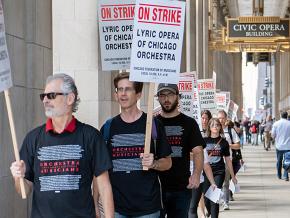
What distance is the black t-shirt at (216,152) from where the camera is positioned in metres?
13.1

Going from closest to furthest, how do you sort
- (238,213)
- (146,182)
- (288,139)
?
(146,182) → (238,213) → (288,139)

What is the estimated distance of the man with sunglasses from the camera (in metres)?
5.52

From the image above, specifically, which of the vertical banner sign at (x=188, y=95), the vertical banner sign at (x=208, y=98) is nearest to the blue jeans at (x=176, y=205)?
the vertical banner sign at (x=188, y=95)

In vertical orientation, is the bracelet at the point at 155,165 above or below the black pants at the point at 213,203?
above

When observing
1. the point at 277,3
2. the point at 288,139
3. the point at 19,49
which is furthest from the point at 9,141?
the point at 277,3

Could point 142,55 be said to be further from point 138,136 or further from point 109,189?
point 109,189

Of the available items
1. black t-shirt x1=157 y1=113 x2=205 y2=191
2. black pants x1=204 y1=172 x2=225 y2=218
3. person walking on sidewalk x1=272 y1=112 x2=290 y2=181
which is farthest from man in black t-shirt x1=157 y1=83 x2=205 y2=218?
person walking on sidewalk x1=272 y1=112 x2=290 y2=181

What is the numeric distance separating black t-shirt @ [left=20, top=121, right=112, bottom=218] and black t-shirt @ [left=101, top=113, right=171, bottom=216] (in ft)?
3.51

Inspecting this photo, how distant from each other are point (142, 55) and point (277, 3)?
52.9 meters

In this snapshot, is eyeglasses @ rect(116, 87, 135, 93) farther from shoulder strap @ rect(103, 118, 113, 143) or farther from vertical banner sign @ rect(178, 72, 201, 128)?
vertical banner sign @ rect(178, 72, 201, 128)

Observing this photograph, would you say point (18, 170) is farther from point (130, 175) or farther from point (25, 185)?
point (130, 175)

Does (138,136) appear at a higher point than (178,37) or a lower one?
lower

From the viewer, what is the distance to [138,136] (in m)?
6.81

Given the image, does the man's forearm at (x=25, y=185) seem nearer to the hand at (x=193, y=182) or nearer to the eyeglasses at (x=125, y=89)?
the eyeglasses at (x=125, y=89)
